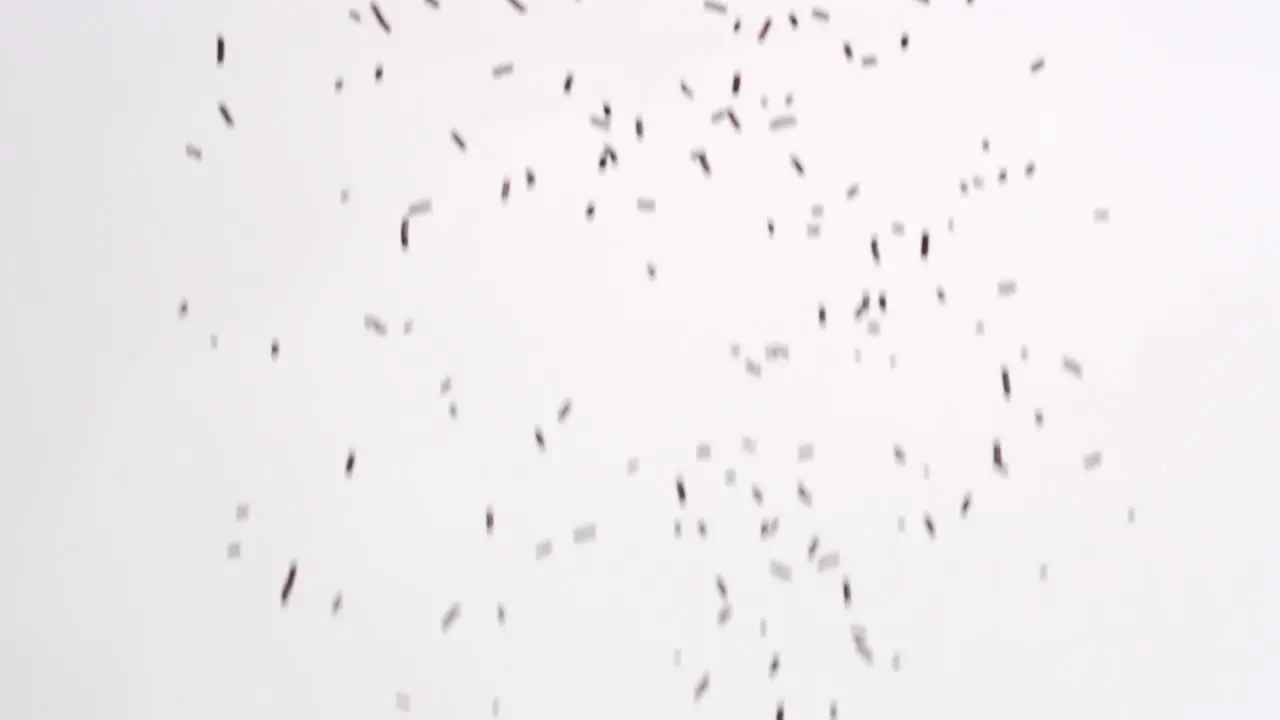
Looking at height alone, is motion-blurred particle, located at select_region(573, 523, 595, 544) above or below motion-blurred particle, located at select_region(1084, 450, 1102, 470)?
above

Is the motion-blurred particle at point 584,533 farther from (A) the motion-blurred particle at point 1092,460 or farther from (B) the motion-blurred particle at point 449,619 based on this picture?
(A) the motion-blurred particle at point 1092,460

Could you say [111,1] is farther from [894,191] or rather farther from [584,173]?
[894,191]

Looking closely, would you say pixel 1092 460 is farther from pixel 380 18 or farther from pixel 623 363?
pixel 380 18

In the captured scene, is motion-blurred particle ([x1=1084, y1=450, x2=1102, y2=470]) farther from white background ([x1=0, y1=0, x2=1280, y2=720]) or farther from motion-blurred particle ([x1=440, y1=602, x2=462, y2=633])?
motion-blurred particle ([x1=440, y1=602, x2=462, y2=633])

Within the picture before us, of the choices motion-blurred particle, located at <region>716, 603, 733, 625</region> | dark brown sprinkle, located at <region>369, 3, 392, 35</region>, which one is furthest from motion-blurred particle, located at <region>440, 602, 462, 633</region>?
dark brown sprinkle, located at <region>369, 3, 392, 35</region>

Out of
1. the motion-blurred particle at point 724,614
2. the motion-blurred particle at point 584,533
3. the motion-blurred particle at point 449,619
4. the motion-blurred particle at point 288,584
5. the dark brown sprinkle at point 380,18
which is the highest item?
the dark brown sprinkle at point 380,18

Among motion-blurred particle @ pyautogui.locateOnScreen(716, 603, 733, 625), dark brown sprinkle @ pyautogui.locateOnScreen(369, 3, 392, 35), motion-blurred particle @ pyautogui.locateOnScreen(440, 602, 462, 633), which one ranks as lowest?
motion-blurred particle @ pyautogui.locateOnScreen(716, 603, 733, 625)

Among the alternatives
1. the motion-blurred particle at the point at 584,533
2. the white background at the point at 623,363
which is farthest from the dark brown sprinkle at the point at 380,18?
the motion-blurred particle at the point at 584,533

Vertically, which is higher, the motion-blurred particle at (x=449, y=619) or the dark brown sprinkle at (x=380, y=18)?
the dark brown sprinkle at (x=380, y=18)

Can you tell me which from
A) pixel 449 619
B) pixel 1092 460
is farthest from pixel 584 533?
pixel 1092 460
